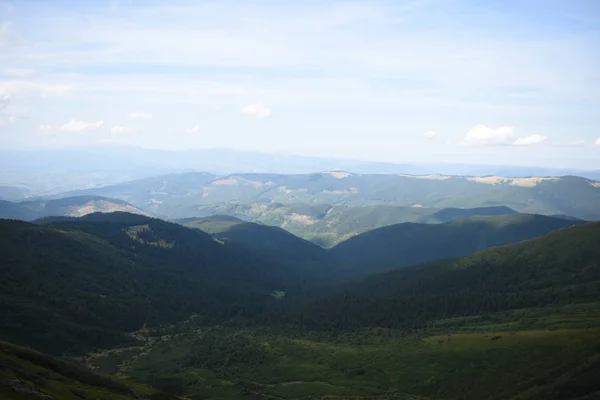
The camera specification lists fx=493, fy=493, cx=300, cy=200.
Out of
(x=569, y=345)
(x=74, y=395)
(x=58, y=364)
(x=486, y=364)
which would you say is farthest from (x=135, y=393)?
(x=569, y=345)

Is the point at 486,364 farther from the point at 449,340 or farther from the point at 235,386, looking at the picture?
the point at 235,386

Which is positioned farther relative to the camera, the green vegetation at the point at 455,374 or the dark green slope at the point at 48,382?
the green vegetation at the point at 455,374

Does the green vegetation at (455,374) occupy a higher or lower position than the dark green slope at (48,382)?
lower

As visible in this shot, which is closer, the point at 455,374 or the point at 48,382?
the point at 48,382

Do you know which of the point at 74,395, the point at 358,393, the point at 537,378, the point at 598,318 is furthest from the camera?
the point at 598,318

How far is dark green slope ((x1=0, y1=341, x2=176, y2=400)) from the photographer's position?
277ft

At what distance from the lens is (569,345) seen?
158 metres

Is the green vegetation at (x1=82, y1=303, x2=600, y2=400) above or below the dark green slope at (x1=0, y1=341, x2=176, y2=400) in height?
below

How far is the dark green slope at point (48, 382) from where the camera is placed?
8444 centimetres

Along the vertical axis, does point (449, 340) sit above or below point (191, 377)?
above

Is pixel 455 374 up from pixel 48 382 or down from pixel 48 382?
down

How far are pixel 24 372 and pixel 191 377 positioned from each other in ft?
333

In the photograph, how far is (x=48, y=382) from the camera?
337 feet

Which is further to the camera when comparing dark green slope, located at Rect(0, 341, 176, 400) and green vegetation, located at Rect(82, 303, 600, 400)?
green vegetation, located at Rect(82, 303, 600, 400)
